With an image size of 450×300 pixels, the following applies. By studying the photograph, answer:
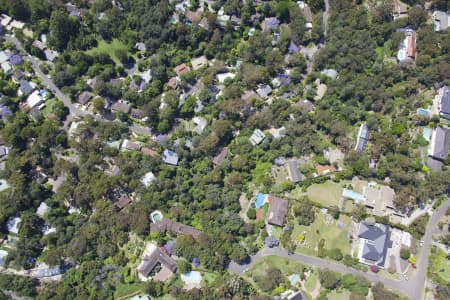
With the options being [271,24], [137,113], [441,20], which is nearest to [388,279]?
[137,113]

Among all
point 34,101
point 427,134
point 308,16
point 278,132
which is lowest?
point 278,132

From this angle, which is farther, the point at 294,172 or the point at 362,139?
the point at 362,139

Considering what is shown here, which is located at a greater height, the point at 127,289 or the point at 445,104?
the point at 445,104

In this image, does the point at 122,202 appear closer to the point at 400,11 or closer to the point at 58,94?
the point at 58,94

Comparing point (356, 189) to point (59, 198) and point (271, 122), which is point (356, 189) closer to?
point (271, 122)

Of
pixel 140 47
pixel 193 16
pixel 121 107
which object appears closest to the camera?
pixel 121 107

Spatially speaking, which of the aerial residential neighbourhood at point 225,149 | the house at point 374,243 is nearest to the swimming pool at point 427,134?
the aerial residential neighbourhood at point 225,149
